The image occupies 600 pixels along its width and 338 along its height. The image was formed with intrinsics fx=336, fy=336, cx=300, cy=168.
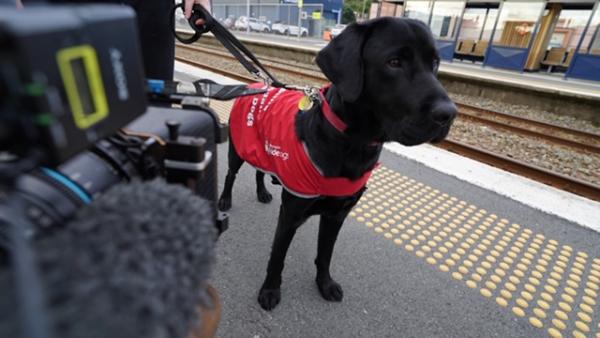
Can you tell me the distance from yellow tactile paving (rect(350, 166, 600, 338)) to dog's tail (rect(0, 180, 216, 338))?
1.94 meters

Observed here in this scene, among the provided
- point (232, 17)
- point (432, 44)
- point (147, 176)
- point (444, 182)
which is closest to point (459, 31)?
point (444, 182)

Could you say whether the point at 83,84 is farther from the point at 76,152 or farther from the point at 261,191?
the point at 261,191

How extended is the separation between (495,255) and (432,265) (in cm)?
49

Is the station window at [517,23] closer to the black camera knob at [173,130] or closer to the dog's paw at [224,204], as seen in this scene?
the dog's paw at [224,204]

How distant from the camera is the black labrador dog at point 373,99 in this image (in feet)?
4.45

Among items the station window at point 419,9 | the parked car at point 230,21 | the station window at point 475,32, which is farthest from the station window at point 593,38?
the parked car at point 230,21

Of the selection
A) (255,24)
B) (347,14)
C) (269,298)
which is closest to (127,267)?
(269,298)

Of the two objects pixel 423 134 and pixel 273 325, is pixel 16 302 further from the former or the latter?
pixel 273 325

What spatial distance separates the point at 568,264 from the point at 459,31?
17686mm

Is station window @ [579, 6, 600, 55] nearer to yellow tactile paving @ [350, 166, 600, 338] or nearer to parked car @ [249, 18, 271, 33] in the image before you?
yellow tactile paving @ [350, 166, 600, 338]

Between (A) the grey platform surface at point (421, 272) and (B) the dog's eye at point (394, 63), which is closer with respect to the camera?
(B) the dog's eye at point (394, 63)

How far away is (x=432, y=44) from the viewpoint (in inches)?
58.8

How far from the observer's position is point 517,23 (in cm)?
1502

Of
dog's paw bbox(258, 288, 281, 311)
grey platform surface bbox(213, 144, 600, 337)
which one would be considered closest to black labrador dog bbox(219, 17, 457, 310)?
dog's paw bbox(258, 288, 281, 311)
